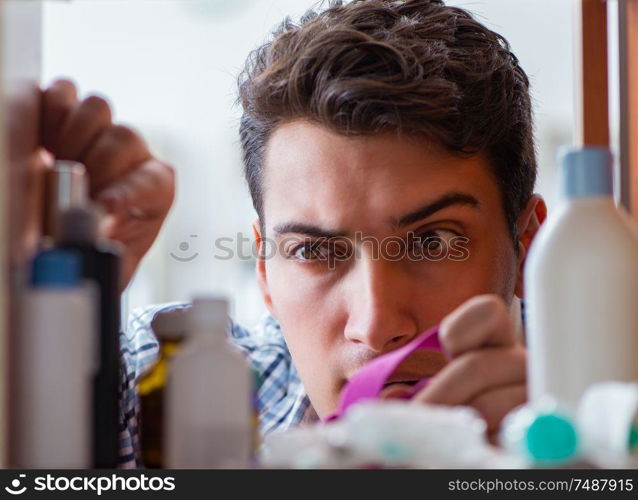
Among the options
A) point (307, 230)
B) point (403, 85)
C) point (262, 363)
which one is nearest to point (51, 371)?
point (307, 230)

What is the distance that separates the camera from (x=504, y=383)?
64 centimetres

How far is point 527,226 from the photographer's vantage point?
4.48 ft

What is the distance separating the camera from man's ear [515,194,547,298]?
135cm

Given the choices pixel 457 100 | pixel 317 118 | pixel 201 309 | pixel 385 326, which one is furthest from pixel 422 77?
pixel 201 309

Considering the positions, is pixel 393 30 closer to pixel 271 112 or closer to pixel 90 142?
pixel 271 112

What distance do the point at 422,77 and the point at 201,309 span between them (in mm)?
729

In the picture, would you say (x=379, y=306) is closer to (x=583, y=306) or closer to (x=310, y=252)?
(x=310, y=252)

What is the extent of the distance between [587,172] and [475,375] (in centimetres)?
18

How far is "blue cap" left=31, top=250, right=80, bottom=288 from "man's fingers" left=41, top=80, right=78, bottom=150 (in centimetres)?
23

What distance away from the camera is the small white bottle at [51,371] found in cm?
52

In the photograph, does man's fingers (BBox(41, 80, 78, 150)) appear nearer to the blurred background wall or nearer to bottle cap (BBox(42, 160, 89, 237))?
bottle cap (BBox(42, 160, 89, 237))

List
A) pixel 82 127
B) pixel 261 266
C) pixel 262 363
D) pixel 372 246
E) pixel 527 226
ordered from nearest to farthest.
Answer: pixel 82 127 < pixel 372 246 < pixel 527 226 < pixel 261 266 < pixel 262 363

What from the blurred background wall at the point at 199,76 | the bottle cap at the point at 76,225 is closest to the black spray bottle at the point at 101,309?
the bottle cap at the point at 76,225
